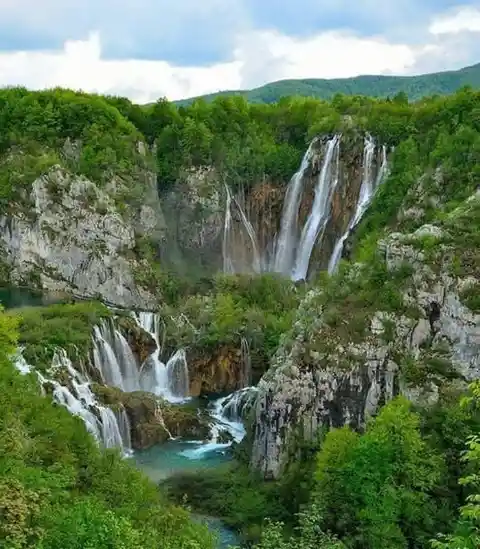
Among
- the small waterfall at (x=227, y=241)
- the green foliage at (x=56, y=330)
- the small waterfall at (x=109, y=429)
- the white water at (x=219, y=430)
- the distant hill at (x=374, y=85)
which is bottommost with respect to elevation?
the white water at (x=219, y=430)

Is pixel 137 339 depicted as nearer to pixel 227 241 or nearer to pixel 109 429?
pixel 109 429

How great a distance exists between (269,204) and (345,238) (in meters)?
9.37

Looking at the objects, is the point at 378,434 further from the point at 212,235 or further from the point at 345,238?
the point at 212,235

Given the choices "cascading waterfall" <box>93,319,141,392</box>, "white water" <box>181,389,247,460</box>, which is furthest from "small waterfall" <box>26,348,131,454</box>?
"cascading waterfall" <box>93,319,141,392</box>

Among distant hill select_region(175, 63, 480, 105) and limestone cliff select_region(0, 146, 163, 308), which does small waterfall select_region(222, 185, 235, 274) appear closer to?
limestone cliff select_region(0, 146, 163, 308)

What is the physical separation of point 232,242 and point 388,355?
2672 cm

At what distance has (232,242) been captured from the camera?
50.0 m

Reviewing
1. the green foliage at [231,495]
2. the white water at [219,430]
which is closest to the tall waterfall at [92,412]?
the white water at [219,430]

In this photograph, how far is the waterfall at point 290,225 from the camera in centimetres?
4775

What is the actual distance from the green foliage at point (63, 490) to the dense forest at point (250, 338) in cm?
5

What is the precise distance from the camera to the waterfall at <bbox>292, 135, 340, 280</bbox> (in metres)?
45.5

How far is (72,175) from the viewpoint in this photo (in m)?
47.6

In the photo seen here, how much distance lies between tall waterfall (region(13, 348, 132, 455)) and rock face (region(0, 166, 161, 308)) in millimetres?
15506

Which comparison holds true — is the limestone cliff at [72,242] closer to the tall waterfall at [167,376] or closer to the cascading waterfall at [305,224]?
the cascading waterfall at [305,224]
